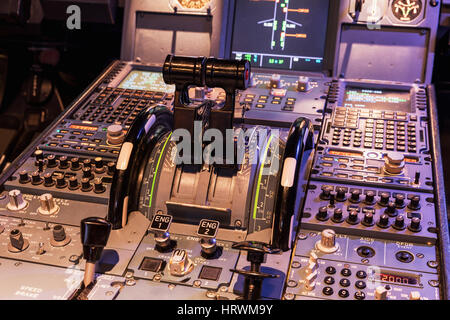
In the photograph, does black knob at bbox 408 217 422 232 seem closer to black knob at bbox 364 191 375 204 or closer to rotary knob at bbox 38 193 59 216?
black knob at bbox 364 191 375 204

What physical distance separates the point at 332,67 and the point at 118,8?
169 centimetres

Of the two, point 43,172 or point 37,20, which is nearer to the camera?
point 43,172

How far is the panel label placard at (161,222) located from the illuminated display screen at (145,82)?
49.8 inches

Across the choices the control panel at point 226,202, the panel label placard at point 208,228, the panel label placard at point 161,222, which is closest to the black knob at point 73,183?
the control panel at point 226,202

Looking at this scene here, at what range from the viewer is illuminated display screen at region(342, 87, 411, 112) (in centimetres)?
316

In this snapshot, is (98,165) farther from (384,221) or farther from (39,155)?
(384,221)

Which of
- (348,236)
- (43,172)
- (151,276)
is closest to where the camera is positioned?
(151,276)

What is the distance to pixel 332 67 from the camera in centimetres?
354

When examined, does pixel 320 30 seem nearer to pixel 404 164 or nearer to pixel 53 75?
Result: pixel 404 164

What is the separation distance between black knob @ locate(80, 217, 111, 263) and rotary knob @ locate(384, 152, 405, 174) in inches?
52.5

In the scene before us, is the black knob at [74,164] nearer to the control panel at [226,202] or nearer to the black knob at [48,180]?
the control panel at [226,202]

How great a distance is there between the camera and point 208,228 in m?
2.22
